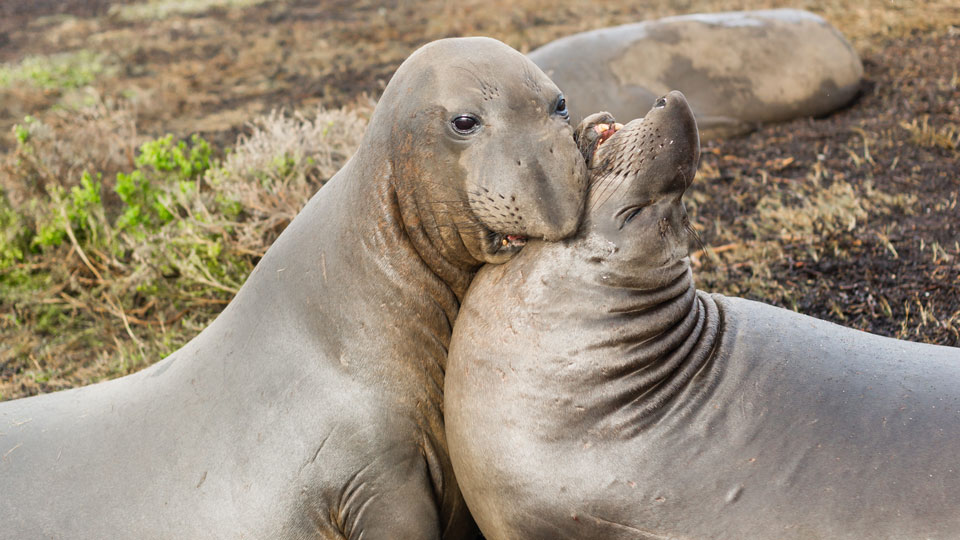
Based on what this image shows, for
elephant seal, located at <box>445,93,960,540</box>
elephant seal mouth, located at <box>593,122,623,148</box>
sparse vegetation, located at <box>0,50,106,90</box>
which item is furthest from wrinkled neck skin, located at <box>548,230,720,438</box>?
sparse vegetation, located at <box>0,50,106,90</box>

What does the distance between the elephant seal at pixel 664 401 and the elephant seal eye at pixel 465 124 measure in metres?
0.43

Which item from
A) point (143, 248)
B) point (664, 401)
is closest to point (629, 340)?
point (664, 401)

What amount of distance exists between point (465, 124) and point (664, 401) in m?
1.04

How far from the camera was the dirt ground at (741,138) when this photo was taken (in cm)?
472

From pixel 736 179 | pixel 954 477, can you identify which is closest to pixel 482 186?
pixel 954 477

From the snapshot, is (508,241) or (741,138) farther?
(741,138)

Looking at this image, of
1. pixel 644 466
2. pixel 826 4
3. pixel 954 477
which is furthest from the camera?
pixel 826 4

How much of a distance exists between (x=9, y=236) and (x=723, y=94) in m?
5.59

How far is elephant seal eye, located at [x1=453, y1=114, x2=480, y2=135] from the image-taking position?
2789 mm

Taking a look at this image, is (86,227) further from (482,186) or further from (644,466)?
(644,466)

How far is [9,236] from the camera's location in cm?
625

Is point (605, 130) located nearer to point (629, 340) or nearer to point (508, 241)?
point (508, 241)

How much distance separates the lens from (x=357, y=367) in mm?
2969

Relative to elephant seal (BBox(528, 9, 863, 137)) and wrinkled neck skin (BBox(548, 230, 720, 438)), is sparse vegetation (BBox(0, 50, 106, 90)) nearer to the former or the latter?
elephant seal (BBox(528, 9, 863, 137))
